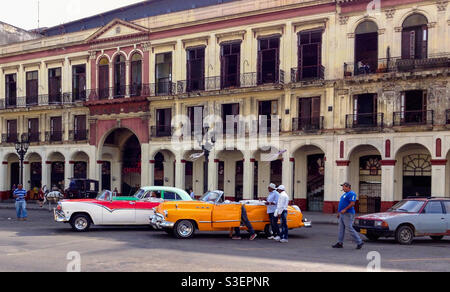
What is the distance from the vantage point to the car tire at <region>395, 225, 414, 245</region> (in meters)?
15.1

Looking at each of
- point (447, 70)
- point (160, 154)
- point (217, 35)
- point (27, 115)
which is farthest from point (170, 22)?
point (447, 70)

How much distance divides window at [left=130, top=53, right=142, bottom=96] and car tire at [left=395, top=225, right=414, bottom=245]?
24666 mm

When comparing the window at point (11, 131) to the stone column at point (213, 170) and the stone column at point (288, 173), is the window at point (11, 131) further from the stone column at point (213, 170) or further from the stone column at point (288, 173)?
the stone column at point (288, 173)

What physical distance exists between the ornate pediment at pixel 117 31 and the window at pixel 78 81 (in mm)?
2438

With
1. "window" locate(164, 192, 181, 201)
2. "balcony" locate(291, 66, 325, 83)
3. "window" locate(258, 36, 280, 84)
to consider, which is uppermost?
"window" locate(258, 36, 280, 84)

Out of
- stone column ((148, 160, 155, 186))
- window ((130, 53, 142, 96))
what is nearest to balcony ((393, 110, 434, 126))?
stone column ((148, 160, 155, 186))

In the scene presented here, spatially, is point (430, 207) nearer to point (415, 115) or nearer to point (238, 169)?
point (415, 115)

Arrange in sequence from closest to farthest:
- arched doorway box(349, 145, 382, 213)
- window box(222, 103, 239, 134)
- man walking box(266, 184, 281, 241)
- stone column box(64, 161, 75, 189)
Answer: man walking box(266, 184, 281, 241), arched doorway box(349, 145, 382, 213), window box(222, 103, 239, 134), stone column box(64, 161, 75, 189)

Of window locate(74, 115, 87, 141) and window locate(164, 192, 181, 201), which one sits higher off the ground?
window locate(74, 115, 87, 141)

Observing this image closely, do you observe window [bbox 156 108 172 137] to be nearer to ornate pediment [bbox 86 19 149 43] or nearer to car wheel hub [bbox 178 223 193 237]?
ornate pediment [bbox 86 19 149 43]

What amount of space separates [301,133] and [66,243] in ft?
60.6

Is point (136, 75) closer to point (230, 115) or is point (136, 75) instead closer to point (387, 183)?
point (230, 115)

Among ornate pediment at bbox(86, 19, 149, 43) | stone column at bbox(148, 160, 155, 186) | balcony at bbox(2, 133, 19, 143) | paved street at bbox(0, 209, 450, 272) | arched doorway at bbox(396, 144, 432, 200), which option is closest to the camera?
paved street at bbox(0, 209, 450, 272)

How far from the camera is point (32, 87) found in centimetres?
4150
